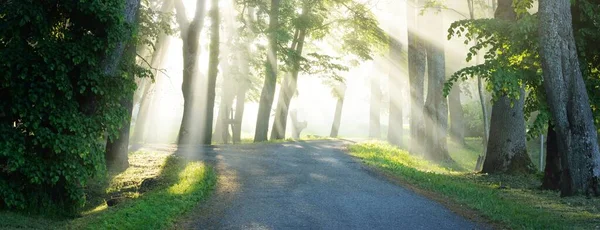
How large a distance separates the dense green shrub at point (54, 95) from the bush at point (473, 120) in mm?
33861

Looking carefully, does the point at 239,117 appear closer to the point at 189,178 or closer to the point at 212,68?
the point at 212,68

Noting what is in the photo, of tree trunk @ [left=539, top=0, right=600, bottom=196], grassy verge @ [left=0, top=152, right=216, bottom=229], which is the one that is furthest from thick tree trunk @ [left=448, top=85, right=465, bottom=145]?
tree trunk @ [left=539, top=0, right=600, bottom=196]

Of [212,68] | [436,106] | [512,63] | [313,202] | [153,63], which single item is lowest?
[313,202]

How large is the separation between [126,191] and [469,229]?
840 centimetres

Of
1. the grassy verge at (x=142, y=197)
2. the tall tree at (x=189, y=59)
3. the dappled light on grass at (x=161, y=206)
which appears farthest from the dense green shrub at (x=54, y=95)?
the tall tree at (x=189, y=59)

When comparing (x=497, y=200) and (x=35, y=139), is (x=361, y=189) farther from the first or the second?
(x=35, y=139)

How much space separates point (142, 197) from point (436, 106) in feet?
46.5

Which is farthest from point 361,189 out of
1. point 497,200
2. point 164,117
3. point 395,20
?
point 164,117

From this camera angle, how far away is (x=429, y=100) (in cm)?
2456

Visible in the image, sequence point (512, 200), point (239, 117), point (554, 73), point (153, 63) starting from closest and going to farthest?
point (554, 73), point (512, 200), point (153, 63), point (239, 117)

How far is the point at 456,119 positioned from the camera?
39.7 metres

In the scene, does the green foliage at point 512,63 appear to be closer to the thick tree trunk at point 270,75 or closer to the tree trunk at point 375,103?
the thick tree trunk at point 270,75

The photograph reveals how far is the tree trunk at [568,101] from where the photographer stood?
1280cm

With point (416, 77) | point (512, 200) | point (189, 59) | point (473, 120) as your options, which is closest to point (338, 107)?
point (473, 120)
